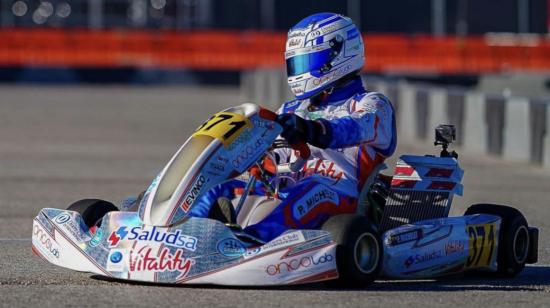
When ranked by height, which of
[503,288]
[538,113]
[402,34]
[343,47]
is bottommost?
[402,34]

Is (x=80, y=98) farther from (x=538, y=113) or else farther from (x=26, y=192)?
(x=26, y=192)

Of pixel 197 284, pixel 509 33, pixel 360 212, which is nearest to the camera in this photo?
pixel 197 284

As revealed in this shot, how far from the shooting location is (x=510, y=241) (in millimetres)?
7969

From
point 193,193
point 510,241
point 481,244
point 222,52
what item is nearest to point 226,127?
point 193,193

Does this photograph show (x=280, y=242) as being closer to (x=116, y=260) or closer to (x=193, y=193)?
(x=193, y=193)

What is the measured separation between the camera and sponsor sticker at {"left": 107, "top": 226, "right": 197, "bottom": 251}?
688cm

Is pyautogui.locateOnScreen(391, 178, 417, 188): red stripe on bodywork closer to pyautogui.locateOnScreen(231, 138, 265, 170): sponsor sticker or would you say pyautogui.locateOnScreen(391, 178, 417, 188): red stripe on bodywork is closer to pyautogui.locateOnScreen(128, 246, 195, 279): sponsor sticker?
pyautogui.locateOnScreen(231, 138, 265, 170): sponsor sticker

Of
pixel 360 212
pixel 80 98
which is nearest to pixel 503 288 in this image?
pixel 360 212

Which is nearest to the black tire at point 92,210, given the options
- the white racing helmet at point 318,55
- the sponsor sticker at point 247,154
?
the sponsor sticker at point 247,154

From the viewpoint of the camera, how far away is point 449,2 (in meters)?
49.1

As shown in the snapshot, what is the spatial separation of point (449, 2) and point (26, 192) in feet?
123

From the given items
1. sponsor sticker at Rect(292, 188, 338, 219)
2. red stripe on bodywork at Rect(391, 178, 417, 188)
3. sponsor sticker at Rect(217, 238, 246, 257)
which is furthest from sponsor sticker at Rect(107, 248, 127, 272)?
red stripe on bodywork at Rect(391, 178, 417, 188)

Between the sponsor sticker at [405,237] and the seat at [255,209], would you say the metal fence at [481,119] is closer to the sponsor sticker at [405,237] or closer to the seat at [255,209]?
the sponsor sticker at [405,237]

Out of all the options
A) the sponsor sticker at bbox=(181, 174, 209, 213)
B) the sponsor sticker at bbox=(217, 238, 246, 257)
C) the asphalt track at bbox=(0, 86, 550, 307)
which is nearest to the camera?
the asphalt track at bbox=(0, 86, 550, 307)
